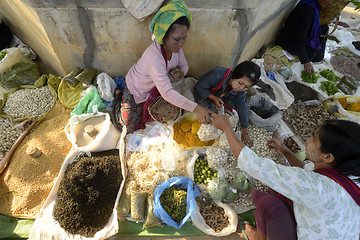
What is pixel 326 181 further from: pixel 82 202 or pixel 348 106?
pixel 348 106

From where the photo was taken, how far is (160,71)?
2.03 metres

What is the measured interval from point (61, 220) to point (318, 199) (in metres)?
2.18

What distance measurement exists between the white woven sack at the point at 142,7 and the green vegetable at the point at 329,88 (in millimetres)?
2825

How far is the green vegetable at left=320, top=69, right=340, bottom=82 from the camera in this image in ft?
11.0

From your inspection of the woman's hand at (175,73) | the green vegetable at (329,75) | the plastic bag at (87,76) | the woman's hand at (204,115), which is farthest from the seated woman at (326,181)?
the green vegetable at (329,75)

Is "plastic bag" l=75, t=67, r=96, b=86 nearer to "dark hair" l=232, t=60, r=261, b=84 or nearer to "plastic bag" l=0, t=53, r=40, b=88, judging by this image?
"plastic bag" l=0, t=53, r=40, b=88

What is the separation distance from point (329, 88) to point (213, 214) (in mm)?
2721

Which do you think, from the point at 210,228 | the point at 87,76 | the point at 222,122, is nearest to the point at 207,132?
the point at 222,122

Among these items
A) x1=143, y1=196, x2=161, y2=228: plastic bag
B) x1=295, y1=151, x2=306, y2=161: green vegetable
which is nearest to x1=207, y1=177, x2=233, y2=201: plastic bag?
x1=143, y1=196, x2=161, y2=228: plastic bag

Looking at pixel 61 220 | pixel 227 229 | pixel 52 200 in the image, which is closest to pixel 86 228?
pixel 61 220

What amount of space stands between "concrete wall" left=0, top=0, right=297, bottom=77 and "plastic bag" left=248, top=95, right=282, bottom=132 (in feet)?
2.04

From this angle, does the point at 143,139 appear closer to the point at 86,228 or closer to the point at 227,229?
the point at 86,228

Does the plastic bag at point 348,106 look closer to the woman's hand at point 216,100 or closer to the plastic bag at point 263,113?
the plastic bag at point 263,113

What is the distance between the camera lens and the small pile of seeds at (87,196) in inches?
76.9
